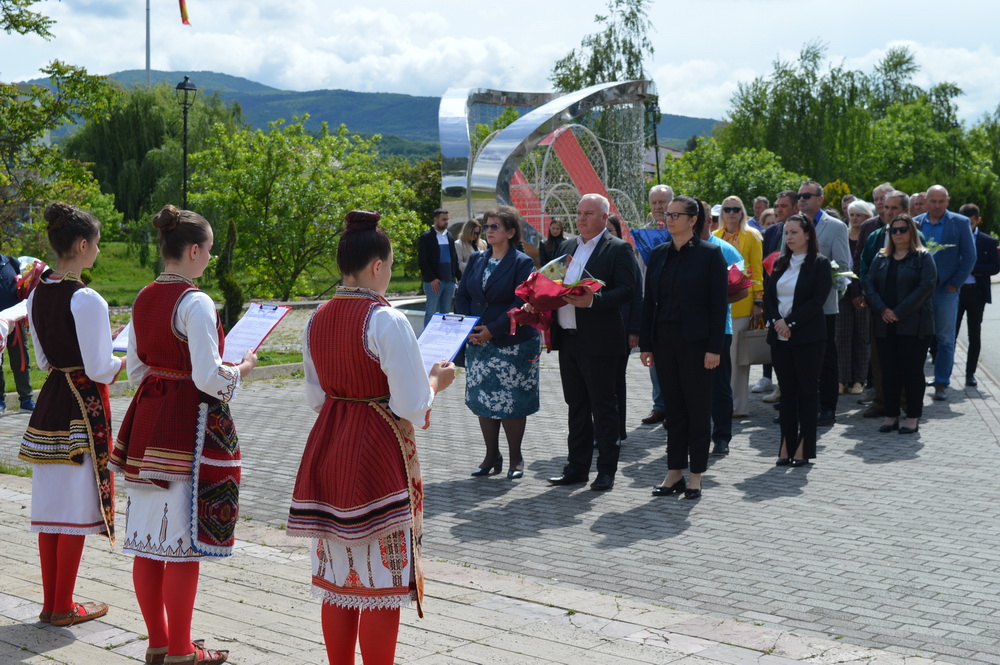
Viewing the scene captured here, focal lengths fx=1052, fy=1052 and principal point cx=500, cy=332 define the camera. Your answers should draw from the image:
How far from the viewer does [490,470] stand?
8227mm

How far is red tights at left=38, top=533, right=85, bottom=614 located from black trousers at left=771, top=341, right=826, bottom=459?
5398mm

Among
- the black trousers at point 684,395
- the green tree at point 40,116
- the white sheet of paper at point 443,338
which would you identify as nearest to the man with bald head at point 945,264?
the black trousers at point 684,395

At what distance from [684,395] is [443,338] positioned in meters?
3.45

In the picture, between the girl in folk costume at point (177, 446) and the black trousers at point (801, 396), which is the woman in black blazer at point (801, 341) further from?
the girl in folk costume at point (177, 446)

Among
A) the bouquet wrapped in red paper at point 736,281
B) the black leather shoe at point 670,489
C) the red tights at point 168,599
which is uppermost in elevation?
the bouquet wrapped in red paper at point 736,281

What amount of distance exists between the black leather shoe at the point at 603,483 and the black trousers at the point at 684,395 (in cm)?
48

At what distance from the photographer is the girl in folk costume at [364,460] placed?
363 centimetres

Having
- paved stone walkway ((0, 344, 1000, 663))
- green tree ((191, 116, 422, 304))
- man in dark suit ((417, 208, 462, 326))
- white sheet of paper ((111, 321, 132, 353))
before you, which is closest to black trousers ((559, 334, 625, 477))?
paved stone walkway ((0, 344, 1000, 663))

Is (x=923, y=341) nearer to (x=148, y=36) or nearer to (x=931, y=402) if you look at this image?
(x=931, y=402)

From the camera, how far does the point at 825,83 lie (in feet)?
178

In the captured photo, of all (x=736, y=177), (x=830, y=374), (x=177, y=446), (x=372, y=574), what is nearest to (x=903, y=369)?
(x=830, y=374)

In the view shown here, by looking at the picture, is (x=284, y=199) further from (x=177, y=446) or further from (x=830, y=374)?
(x=177, y=446)

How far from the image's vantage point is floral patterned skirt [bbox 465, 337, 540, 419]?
795 cm

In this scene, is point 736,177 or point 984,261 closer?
point 984,261
